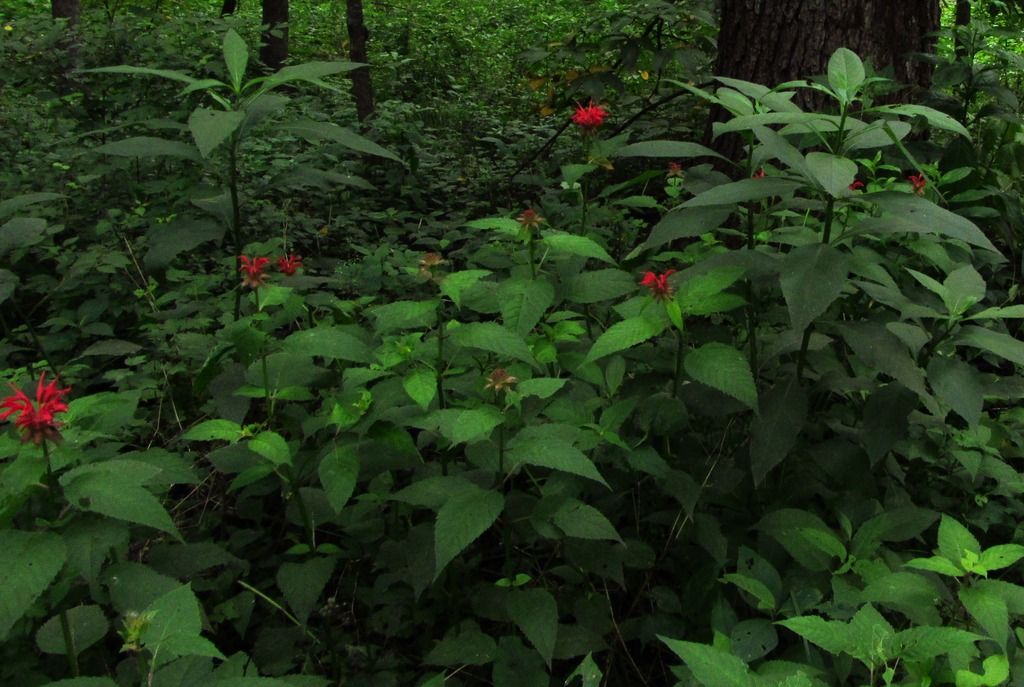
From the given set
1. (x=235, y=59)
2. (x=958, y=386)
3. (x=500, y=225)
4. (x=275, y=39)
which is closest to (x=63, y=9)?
(x=275, y=39)

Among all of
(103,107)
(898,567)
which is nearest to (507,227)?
(898,567)

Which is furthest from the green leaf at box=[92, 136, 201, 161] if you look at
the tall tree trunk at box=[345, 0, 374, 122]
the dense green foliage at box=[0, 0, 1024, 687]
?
the tall tree trunk at box=[345, 0, 374, 122]

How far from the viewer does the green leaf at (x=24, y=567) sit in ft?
4.53

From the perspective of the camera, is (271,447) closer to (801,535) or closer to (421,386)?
(421,386)

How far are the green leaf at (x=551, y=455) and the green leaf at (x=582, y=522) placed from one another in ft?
0.47

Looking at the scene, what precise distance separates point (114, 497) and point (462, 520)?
65 centimetres

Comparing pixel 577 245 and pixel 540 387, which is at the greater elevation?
pixel 577 245

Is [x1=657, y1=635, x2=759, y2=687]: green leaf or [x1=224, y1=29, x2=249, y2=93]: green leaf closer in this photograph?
[x1=657, y1=635, x2=759, y2=687]: green leaf

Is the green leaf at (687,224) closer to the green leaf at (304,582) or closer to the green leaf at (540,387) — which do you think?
the green leaf at (540,387)

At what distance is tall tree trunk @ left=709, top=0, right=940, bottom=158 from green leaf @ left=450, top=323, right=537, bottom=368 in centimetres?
226

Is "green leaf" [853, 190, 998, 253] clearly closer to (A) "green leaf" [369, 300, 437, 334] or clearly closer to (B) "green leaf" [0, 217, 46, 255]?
(A) "green leaf" [369, 300, 437, 334]

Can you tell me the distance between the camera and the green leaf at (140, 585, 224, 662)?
4.39ft

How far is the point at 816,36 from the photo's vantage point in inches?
140

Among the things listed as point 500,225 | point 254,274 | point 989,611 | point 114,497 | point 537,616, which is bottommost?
point 537,616
